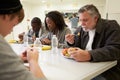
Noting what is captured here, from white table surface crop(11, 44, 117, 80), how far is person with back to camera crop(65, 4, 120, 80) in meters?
0.06

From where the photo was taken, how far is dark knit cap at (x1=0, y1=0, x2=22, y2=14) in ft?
2.23

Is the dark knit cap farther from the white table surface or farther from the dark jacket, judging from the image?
the dark jacket

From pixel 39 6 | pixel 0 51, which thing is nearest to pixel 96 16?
pixel 0 51

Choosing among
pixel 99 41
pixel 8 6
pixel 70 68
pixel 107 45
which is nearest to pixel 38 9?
pixel 99 41

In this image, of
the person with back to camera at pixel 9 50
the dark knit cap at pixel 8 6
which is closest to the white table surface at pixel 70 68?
the person with back to camera at pixel 9 50

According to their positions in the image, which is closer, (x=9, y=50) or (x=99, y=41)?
(x=9, y=50)

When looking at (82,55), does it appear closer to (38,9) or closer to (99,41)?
(99,41)

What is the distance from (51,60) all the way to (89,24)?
51cm

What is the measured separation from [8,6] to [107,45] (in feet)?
3.50

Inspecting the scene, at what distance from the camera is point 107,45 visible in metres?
1.54

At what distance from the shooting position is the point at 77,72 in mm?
1212

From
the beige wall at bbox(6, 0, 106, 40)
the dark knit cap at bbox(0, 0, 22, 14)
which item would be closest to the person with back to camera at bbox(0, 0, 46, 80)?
the dark knit cap at bbox(0, 0, 22, 14)

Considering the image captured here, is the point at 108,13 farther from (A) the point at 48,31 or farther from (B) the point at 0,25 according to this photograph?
(B) the point at 0,25

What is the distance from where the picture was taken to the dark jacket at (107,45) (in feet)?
4.79
